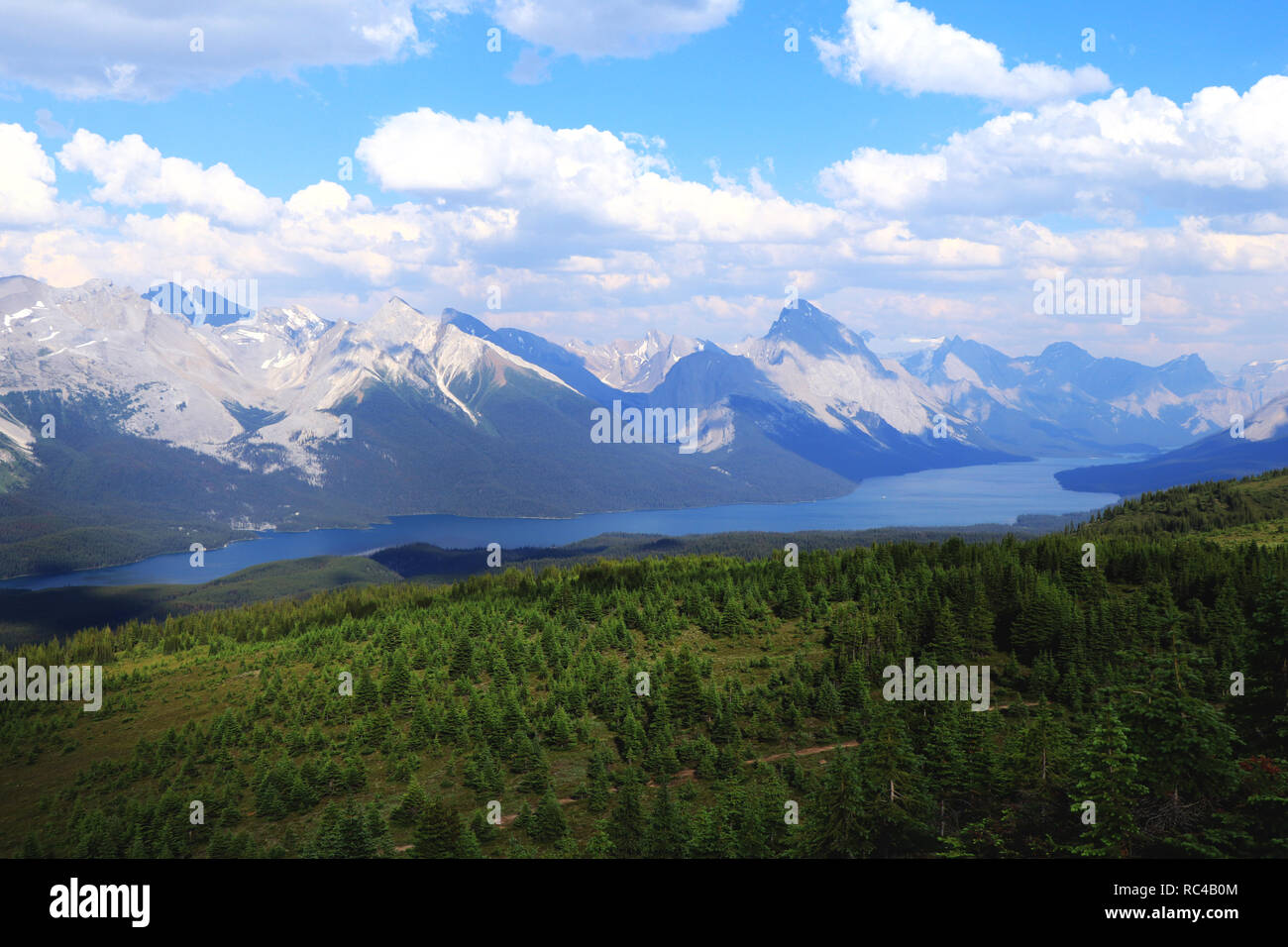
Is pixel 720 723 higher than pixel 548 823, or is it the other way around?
pixel 720 723

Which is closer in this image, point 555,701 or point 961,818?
point 961,818

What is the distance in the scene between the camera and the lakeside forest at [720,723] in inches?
2288

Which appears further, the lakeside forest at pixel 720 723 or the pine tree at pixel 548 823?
the pine tree at pixel 548 823

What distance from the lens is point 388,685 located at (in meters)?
113

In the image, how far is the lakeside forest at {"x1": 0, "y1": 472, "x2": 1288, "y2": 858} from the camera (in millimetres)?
58125

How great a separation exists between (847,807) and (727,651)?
64995 millimetres

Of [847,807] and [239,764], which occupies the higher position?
[847,807]

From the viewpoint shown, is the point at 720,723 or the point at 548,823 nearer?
the point at 548,823

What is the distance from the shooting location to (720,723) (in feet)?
309

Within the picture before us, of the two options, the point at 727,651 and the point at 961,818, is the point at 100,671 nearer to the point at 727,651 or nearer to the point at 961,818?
the point at 727,651
